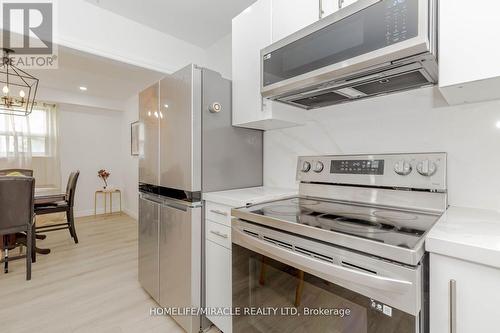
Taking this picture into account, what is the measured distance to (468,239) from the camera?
0.68 metres

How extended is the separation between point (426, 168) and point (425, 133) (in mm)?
193

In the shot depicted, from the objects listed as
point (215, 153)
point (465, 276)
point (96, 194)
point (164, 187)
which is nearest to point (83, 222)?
point (96, 194)

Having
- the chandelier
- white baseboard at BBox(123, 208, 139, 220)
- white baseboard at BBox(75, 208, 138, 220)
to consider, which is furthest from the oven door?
white baseboard at BBox(75, 208, 138, 220)

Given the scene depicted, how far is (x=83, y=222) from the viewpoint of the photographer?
435 centimetres

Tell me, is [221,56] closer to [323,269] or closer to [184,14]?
[184,14]

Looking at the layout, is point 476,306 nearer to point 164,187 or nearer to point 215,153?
point 215,153

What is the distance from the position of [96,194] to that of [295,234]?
17.2ft

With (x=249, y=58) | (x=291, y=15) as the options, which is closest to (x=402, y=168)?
(x=291, y=15)

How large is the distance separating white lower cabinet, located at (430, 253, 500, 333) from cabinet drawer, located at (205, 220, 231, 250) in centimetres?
94

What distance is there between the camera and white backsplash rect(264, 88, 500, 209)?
104cm

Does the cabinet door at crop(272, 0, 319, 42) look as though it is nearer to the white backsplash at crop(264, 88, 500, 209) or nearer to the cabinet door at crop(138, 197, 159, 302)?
the white backsplash at crop(264, 88, 500, 209)

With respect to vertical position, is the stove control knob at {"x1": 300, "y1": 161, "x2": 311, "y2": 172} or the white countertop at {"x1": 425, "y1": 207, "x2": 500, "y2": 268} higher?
the stove control knob at {"x1": 300, "y1": 161, "x2": 311, "y2": 172}

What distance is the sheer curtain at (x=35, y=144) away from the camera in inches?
160

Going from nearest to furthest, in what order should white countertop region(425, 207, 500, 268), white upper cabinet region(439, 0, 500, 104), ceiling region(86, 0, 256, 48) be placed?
1. white countertop region(425, 207, 500, 268)
2. white upper cabinet region(439, 0, 500, 104)
3. ceiling region(86, 0, 256, 48)
